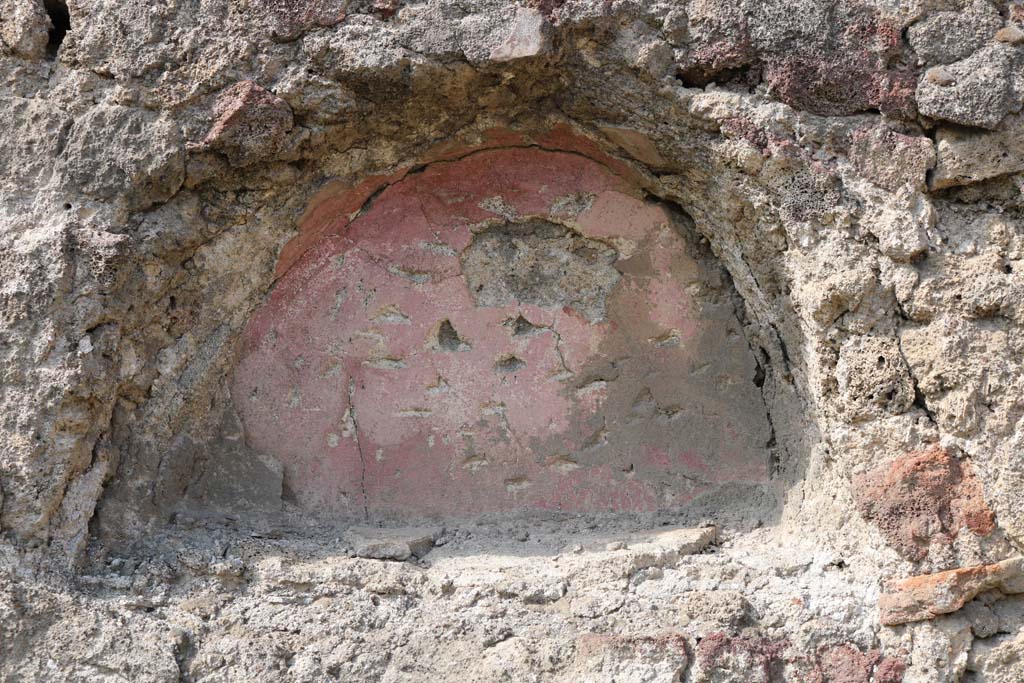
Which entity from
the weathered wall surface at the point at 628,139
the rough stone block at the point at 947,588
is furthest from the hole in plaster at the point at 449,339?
the rough stone block at the point at 947,588

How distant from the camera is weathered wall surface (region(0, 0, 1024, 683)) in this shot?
2.13 meters

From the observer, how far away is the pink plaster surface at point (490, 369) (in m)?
2.50

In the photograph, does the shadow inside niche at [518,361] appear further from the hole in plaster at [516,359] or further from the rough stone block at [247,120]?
the rough stone block at [247,120]

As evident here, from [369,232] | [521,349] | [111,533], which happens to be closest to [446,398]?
[521,349]

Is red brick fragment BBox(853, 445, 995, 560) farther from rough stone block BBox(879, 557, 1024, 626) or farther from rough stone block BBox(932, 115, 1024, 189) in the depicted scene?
rough stone block BBox(932, 115, 1024, 189)

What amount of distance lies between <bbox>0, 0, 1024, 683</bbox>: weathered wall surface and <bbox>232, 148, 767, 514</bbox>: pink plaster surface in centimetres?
19

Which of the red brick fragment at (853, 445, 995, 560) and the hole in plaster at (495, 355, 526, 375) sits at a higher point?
the hole in plaster at (495, 355, 526, 375)

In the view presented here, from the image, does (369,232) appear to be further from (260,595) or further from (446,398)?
(260,595)

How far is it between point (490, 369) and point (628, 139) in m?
0.62

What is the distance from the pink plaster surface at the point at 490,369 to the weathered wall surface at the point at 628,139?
19cm

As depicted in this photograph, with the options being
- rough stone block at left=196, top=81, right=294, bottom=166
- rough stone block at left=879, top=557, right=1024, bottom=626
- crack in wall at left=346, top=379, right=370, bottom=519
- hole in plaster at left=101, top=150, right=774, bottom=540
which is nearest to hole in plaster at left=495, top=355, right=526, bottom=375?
hole in plaster at left=101, top=150, right=774, bottom=540

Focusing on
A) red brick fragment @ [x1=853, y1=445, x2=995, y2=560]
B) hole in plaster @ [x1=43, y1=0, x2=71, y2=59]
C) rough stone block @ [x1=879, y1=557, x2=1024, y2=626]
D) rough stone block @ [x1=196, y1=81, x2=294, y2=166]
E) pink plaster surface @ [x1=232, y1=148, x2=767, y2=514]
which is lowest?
rough stone block @ [x1=879, y1=557, x2=1024, y2=626]

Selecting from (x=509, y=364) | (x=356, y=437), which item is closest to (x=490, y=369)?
(x=509, y=364)

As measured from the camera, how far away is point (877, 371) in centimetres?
218
